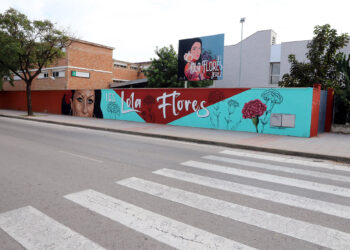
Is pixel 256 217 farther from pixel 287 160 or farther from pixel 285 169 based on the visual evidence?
pixel 287 160

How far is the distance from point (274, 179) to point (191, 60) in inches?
508

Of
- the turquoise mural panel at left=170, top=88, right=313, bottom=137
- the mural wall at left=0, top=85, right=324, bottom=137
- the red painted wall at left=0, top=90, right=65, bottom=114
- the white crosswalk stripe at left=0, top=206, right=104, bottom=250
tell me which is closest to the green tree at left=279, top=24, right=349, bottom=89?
the mural wall at left=0, top=85, right=324, bottom=137

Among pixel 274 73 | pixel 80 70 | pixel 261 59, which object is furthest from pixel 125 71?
pixel 274 73

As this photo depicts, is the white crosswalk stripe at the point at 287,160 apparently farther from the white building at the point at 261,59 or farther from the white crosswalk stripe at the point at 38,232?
the white building at the point at 261,59

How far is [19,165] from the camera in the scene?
6391 millimetres

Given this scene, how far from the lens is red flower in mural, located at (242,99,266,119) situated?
42.6ft

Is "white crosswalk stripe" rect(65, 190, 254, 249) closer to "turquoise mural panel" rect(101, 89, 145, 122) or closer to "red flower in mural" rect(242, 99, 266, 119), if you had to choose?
"red flower in mural" rect(242, 99, 266, 119)

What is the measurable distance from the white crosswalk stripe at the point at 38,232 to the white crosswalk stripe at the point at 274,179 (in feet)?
12.3

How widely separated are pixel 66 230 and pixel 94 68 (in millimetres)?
34996

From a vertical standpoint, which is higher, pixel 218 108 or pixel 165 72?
pixel 165 72

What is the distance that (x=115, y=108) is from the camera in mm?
19328

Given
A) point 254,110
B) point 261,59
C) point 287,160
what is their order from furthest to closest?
point 261,59
point 254,110
point 287,160

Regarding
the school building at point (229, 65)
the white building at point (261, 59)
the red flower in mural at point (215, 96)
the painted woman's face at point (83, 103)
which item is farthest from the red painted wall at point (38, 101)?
the white building at point (261, 59)

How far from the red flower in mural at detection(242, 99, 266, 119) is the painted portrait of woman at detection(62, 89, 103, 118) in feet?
37.1
